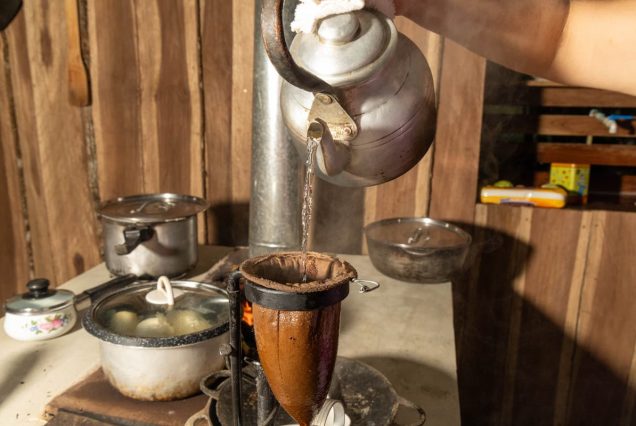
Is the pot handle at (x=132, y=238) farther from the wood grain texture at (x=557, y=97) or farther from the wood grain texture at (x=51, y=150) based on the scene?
the wood grain texture at (x=557, y=97)

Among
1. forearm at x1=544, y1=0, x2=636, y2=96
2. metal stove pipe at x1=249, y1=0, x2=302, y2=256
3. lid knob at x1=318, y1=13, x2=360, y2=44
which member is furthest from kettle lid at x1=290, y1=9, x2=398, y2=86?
metal stove pipe at x1=249, y1=0, x2=302, y2=256

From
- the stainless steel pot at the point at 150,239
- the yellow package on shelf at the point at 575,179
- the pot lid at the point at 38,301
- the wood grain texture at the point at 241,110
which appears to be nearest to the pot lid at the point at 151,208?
the stainless steel pot at the point at 150,239

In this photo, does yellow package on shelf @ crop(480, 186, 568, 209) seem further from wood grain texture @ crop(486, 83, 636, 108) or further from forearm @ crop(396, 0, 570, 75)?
forearm @ crop(396, 0, 570, 75)

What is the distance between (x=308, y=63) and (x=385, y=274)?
49.6 inches

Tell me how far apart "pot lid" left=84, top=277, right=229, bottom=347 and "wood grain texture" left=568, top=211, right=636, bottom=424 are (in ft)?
6.03

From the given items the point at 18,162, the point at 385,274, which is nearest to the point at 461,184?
the point at 385,274

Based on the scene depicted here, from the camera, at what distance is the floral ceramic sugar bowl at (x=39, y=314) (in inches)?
62.1

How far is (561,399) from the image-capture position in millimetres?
2641

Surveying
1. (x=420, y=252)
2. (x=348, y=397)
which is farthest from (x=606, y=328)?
(x=348, y=397)

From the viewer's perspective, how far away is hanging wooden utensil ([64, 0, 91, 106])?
2.58 metres

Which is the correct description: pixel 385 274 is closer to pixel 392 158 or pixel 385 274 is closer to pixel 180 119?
pixel 392 158

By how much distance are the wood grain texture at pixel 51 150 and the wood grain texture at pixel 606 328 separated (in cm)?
262

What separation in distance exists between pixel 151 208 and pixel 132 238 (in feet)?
0.81

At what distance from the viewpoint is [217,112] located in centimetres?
263
